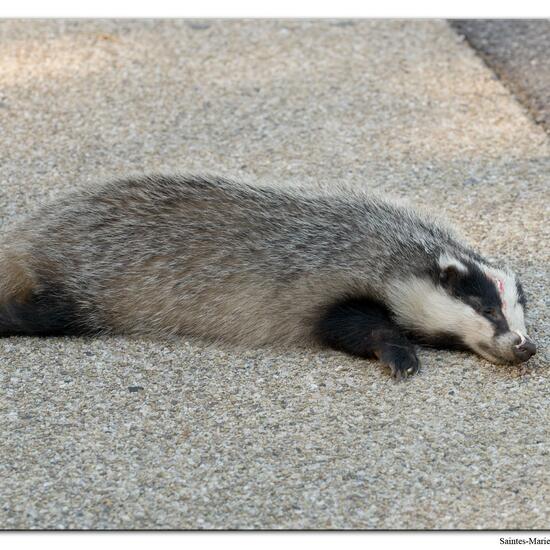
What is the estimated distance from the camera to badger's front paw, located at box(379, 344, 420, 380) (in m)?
5.39

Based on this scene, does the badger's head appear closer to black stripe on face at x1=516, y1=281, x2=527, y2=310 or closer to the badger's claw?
black stripe on face at x1=516, y1=281, x2=527, y2=310

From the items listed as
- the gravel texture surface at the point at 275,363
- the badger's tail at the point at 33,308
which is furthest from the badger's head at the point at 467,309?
the badger's tail at the point at 33,308

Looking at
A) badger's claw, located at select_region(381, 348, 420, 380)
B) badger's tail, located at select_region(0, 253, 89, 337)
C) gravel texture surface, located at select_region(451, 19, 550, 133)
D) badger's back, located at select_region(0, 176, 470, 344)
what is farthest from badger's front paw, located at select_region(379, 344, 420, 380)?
gravel texture surface, located at select_region(451, 19, 550, 133)

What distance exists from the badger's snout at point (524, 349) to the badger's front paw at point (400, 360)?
1.55ft

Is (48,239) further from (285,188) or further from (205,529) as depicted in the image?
(205,529)

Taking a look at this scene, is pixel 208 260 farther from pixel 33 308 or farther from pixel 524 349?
pixel 524 349

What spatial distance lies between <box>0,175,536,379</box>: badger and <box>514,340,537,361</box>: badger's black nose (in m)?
0.10

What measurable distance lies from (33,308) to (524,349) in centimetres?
246

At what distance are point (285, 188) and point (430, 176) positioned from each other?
1675 mm

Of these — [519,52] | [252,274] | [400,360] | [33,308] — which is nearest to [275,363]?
[252,274]

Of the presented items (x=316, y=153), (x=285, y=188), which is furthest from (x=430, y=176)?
(x=285, y=188)

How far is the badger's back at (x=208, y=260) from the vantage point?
5.70m

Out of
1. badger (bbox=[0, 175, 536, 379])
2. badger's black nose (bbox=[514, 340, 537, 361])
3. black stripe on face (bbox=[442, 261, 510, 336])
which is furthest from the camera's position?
badger (bbox=[0, 175, 536, 379])

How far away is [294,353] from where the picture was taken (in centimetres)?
565
